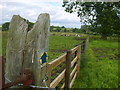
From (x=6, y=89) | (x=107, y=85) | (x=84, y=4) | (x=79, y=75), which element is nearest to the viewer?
(x=6, y=89)

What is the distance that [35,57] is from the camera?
4.52ft

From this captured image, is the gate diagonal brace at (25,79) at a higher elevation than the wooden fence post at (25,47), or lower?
lower

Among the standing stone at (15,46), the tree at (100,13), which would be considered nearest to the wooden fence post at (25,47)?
the standing stone at (15,46)

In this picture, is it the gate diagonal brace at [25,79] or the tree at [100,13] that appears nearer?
the gate diagonal brace at [25,79]

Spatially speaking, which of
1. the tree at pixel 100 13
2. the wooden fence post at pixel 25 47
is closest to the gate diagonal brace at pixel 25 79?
the wooden fence post at pixel 25 47

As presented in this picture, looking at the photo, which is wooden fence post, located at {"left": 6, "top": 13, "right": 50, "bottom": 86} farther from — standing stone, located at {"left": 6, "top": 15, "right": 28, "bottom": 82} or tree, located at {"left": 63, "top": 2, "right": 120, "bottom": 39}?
tree, located at {"left": 63, "top": 2, "right": 120, "bottom": 39}

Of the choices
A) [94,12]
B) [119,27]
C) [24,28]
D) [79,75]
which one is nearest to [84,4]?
[94,12]

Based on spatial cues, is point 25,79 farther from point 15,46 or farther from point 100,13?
point 100,13

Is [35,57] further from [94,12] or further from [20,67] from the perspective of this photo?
[94,12]

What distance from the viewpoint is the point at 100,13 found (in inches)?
887

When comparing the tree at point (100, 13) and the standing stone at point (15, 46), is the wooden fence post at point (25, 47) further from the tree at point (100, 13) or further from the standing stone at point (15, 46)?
the tree at point (100, 13)

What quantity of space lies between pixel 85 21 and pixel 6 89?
984 inches

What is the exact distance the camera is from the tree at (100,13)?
2089 cm

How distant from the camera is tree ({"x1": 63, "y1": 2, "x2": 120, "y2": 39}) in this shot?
68.5ft
